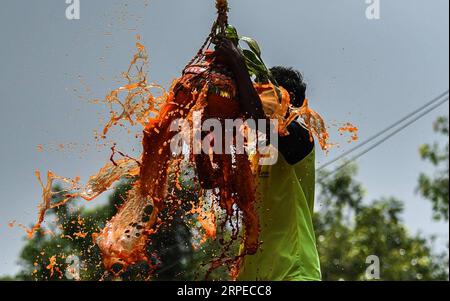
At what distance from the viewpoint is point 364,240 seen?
19453mm

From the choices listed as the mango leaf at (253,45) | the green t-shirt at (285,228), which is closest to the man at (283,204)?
the green t-shirt at (285,228)

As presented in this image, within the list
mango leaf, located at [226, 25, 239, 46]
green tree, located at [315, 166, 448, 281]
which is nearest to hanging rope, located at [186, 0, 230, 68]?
mango leaf, located at [226, 25, 239, 46]

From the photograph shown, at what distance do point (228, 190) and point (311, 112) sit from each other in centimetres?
61

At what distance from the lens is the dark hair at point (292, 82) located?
450cm

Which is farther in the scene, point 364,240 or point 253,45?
point 364,240

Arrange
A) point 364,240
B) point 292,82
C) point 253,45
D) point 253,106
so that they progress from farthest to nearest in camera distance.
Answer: point 364,240 < point 292,82 < point 253,45 < point 253,106

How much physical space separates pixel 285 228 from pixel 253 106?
2.14 ft

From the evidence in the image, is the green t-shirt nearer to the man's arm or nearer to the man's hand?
the man's arm

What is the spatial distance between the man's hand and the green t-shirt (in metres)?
0.53

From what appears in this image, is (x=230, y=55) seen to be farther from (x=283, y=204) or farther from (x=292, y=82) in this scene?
(x=283, y=204)

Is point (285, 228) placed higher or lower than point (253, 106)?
lower

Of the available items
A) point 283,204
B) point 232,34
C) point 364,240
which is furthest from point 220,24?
point 364,240
